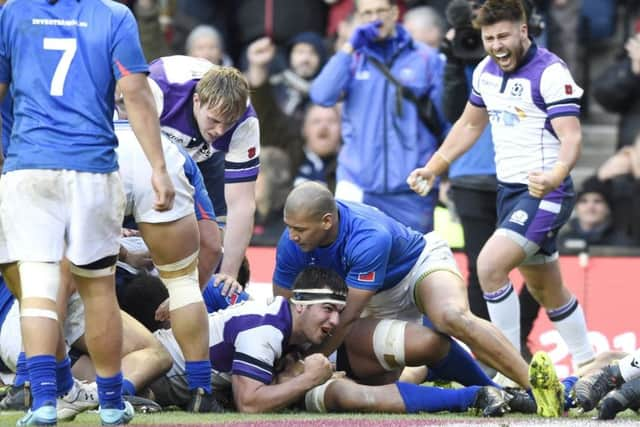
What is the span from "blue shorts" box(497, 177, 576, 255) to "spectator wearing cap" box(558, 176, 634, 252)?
2998 millimetres

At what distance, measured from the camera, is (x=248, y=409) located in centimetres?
757

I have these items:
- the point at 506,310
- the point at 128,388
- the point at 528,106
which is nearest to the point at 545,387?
the point at 506,310

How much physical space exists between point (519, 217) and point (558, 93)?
73 centimetres

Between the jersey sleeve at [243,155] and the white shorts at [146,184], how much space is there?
1187mm

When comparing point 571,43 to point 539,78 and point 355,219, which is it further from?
point 355,219

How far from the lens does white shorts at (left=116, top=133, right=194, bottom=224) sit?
23.5ft

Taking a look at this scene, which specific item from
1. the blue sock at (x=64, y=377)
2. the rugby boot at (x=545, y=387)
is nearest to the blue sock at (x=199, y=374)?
the blue sock at (x=64, y=377)

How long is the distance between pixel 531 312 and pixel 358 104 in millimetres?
2020

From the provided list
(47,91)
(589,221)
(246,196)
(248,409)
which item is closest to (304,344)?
(248,409)

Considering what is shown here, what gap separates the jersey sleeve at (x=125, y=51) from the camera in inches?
254

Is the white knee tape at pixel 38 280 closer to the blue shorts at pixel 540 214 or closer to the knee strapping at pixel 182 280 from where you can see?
the knee strapping at pixel 182 280

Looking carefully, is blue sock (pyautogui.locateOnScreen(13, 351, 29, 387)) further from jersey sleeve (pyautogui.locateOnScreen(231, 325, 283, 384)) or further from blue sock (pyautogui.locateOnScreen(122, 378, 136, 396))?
jersey sleeve (pyautogui.locateOnScreen(231, 325, 283, 384))

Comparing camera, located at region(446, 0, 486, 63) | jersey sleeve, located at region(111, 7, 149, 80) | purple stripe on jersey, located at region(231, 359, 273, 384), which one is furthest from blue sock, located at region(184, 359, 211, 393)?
camera, located at region(446, 0, 486, 63)

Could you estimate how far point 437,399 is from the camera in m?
7.73
